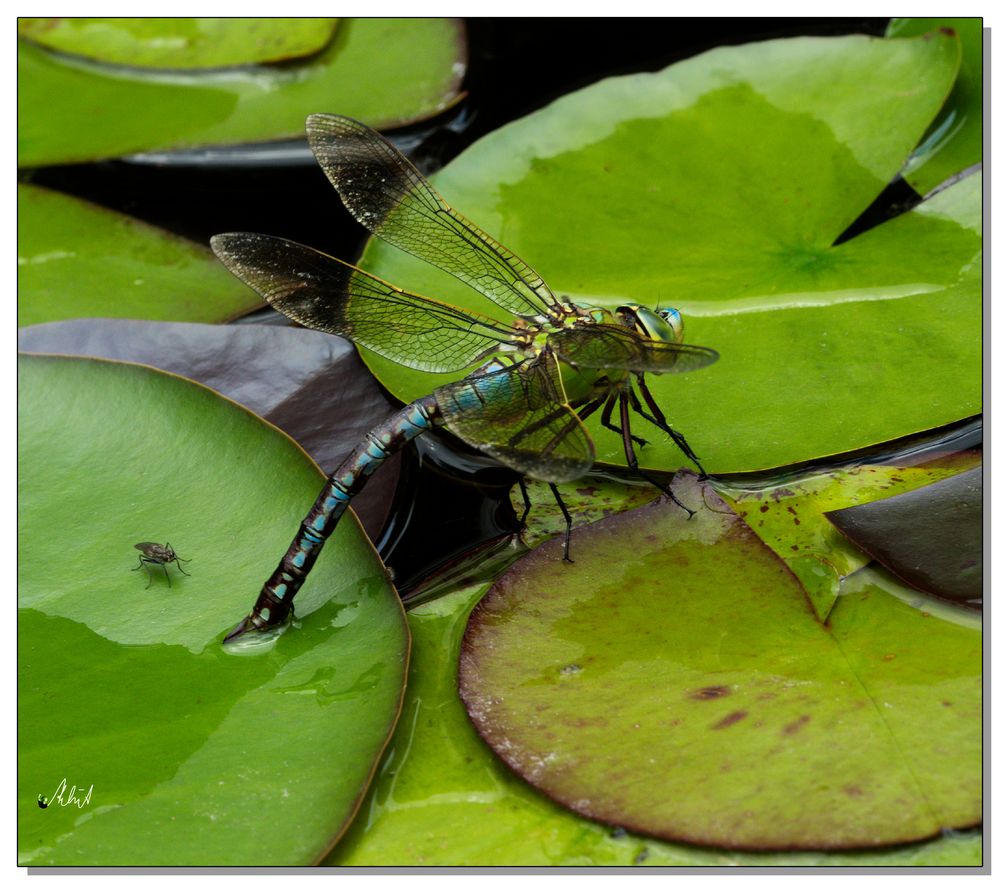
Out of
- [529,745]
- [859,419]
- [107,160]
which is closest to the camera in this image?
[529,745]

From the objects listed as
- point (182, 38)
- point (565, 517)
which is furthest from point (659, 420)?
point (182, 38)

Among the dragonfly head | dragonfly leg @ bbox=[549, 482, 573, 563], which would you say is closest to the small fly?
dragonfly leg @ bbox=[549, 482, 573, 563]

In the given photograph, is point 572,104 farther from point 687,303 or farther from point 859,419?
point 859,419

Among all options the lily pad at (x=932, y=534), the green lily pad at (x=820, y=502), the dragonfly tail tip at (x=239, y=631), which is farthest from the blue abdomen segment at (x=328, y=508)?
the lily pad at (x=932, y=534)

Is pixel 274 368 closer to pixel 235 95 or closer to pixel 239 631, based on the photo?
pixel 239 631

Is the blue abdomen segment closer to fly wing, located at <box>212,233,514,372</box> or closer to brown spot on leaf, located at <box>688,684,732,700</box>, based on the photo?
fly wing, located at <box>212,233,514,372</box>

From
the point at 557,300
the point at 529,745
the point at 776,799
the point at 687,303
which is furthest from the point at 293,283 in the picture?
the point at 776,799
